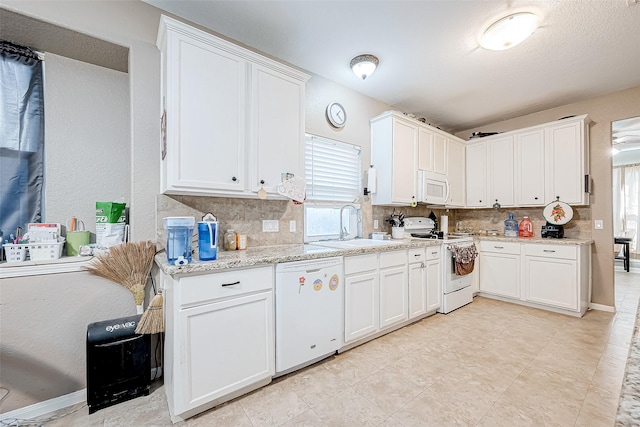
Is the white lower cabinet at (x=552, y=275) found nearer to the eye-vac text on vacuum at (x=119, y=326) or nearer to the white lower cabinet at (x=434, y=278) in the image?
the white lower cabinet at (x=434, y=278)

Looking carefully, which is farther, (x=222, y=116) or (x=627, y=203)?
(x=627, y=203)

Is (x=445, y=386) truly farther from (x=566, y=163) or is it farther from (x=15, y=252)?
(x=566, y=163)

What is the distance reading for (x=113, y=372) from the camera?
1717 millimetres

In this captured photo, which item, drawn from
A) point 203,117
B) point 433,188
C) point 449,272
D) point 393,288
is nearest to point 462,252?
point 449,272

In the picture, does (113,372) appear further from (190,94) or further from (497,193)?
(497,193)

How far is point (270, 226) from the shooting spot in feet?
8.48

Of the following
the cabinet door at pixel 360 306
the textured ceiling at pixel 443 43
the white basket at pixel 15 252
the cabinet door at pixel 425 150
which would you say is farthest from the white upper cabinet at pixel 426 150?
the white basket at pixel 15 252

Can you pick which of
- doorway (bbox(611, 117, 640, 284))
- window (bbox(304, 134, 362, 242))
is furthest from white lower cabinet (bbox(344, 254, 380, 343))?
doorway (bbox(611, 117, 640, 284))

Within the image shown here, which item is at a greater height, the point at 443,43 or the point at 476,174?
the point at 443,43

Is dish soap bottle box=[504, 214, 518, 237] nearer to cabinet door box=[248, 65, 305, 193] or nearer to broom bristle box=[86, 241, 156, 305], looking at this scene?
cabinet door box=[248, 65, 305, 193]

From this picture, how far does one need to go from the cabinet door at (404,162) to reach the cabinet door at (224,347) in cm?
217

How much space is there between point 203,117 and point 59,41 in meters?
1.07

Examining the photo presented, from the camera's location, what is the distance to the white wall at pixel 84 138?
1899 mm

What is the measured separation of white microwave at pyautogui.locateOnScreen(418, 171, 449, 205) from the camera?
3.58 metres
